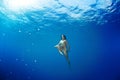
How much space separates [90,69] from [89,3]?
40.0m

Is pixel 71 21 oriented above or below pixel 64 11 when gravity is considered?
above

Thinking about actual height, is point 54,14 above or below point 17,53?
below

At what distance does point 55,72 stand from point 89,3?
46.1 m

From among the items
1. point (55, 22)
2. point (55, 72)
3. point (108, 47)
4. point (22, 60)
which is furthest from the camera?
point (22, 60)

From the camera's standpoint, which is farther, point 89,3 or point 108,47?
point 108,47

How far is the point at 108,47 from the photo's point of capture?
44.2 meters

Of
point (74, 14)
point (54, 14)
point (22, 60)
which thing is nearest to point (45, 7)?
point (54, 14)

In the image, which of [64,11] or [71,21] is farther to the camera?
[71,21]

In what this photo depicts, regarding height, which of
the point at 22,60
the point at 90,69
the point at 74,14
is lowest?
the point at 90,69

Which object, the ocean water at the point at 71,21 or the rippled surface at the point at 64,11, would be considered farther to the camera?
the ocean water at the point at 71,21

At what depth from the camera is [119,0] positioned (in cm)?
1917

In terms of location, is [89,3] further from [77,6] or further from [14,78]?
[14,78]

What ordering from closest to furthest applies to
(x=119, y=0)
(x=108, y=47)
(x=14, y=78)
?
(x=119, y=0)
(x=14, y=78)
(x=108, y=47)

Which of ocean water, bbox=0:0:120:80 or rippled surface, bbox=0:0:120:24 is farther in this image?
ocean water, bbox=0:0:120:80
